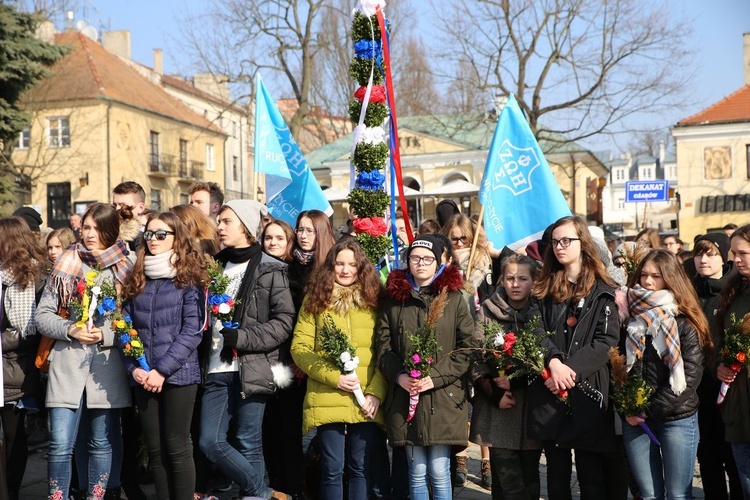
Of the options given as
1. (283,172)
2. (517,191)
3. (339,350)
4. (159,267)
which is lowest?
(339,350)

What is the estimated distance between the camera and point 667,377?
4777mm

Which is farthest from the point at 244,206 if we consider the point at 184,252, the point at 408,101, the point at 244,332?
the point at 408,101

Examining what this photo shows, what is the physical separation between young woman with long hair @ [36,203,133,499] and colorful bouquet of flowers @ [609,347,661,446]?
125 inches

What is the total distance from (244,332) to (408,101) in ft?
140

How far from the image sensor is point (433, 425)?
4.97 meters

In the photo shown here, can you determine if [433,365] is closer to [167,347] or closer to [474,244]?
[167,347]

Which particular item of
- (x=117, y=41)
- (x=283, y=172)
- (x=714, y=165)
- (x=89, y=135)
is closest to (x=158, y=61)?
(x=117, y=41)

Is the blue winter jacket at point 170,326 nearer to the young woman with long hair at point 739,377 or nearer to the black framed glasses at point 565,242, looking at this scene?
the black framed glasses at point 565,242

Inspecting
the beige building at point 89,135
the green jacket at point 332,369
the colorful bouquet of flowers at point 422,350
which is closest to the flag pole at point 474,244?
the green jacket at point 332,369

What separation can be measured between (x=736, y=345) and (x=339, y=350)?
2346 mm

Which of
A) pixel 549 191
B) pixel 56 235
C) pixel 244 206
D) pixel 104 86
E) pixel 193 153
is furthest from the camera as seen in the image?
pixel 193 153

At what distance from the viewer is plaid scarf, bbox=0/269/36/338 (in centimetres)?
559

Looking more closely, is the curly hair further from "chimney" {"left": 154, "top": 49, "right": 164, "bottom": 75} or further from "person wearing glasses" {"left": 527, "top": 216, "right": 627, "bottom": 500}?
"chimney" {"left": 154, "top": 49, "right": 164, "bottom": 75}

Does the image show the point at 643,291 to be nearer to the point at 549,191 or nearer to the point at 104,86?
the point at 549,191
